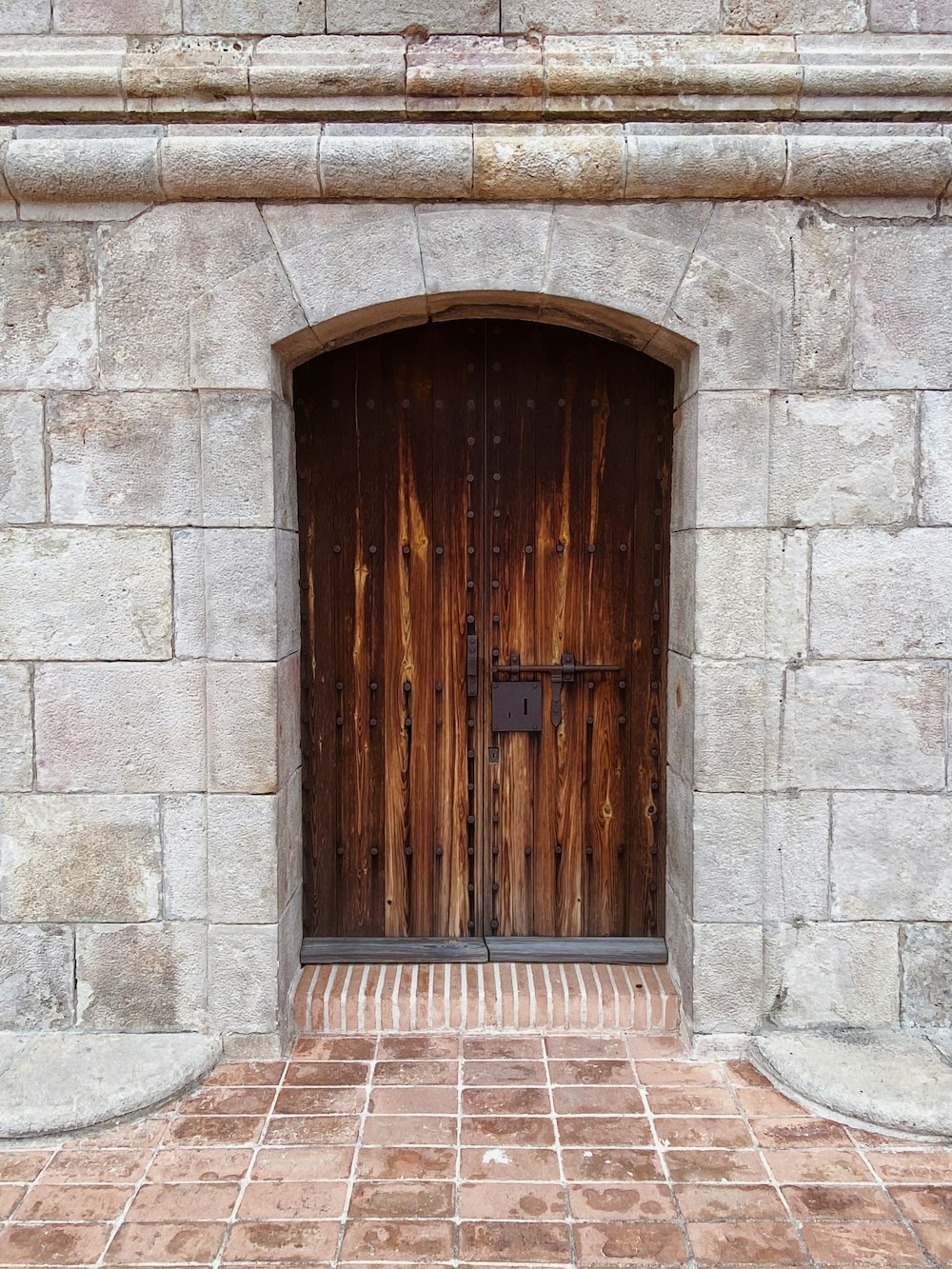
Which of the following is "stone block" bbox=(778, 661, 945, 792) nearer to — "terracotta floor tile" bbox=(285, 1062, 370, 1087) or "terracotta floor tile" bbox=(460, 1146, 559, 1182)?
"terracotta floor tile" bbox=(460, 1146, 559, 1182)

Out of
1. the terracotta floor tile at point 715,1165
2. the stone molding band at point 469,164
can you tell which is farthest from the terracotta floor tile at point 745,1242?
the stone molding band at point 469,164

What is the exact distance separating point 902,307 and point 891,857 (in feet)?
5.45

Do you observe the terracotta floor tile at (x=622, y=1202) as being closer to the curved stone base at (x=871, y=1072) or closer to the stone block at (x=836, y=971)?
the curved stone base at (x=871, y=1072)

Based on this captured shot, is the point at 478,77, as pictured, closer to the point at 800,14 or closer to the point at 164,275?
the point at 800,14

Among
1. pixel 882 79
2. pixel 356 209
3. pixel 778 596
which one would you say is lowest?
pixel 778 596

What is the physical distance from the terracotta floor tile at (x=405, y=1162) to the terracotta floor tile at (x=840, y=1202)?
2.76 ft

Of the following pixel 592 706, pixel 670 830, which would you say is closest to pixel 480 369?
pixel 592 706

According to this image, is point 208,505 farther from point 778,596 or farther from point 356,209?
point 778,596

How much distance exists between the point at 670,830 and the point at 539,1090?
94 centimetres

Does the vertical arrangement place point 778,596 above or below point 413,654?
above

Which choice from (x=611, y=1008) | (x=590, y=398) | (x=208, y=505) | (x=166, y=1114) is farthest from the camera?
(x=590, y=398)

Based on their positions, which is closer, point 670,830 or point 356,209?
point 356,209

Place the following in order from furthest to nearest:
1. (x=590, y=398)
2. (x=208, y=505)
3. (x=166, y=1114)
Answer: (x=590, y=398)
(x=208, y=505)
(x=166, y=1114)

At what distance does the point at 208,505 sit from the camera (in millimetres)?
2730
